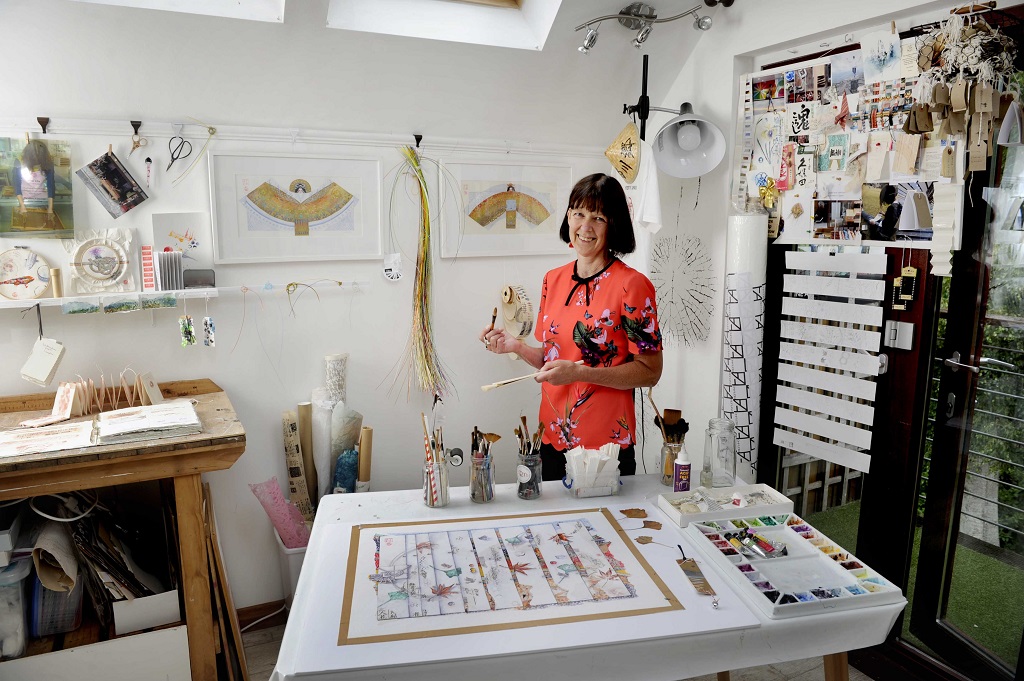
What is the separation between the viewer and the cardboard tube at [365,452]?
9.78ft

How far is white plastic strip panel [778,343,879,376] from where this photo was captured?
8.39ft

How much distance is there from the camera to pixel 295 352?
3016 mm

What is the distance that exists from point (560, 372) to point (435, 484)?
52cm

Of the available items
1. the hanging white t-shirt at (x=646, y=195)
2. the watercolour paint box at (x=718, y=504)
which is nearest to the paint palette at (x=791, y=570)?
the watercolour paint box at (x=718, y=504)

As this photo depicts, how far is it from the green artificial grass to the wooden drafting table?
2493 mm

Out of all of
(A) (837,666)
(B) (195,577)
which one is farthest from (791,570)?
(B) (195,577)

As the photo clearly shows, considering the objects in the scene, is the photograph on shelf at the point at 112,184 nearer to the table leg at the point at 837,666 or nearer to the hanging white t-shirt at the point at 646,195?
the hanging white t-shirt at the point at 646,195

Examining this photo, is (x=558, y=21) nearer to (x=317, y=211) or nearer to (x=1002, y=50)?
(x=317, y=211)

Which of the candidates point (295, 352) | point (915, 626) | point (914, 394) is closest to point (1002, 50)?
point (914, 394)

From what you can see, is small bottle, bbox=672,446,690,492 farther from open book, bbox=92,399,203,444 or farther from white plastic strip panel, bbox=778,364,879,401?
open book, bbox=92,399,203,444

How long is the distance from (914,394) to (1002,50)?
112 centimetres

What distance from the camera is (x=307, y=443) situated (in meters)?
3.04

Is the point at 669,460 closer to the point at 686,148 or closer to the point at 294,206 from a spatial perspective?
the point at 686,148

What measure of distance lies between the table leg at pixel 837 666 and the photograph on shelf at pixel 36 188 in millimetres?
2829
